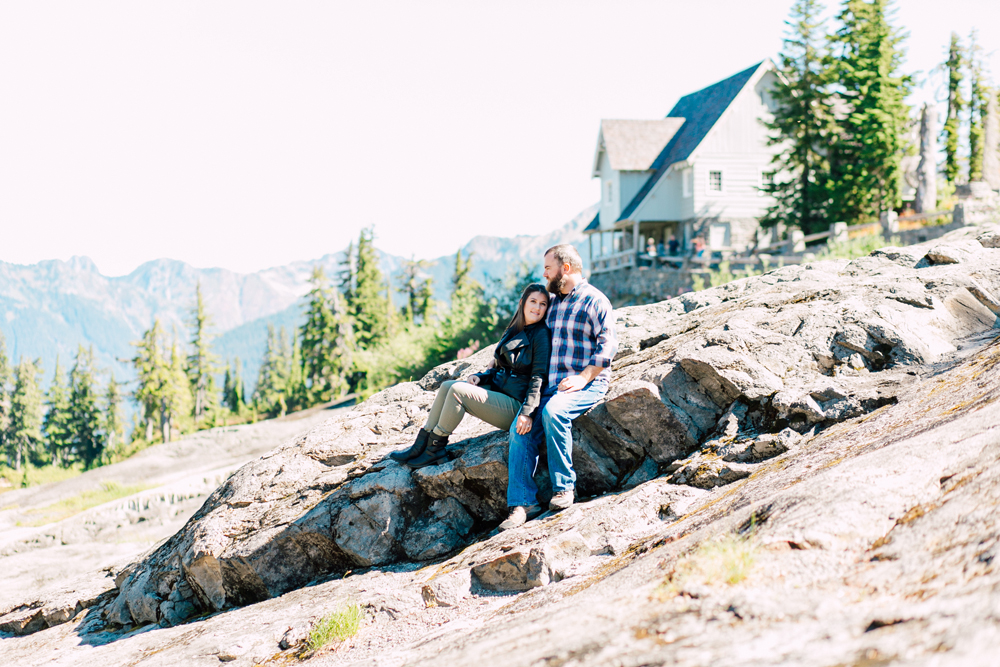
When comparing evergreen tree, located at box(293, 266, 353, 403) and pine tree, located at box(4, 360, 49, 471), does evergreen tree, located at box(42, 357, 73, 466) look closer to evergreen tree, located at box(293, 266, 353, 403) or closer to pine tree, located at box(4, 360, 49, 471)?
pine tree, located at box(4, 360, 49, 471)

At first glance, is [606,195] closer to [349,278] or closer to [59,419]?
[349,278]

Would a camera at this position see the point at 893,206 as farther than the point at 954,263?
Yes

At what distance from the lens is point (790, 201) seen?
29125 millimetres

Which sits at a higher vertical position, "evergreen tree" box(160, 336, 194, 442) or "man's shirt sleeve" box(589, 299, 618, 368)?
"man's shirt sleeve" box(589, 299, 618, 368)

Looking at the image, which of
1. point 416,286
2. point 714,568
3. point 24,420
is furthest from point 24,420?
point 714,568

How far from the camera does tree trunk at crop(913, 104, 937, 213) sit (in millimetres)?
23875

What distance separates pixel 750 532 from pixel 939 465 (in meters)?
1.10

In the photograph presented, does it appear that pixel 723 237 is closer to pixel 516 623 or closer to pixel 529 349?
pixel 529 349

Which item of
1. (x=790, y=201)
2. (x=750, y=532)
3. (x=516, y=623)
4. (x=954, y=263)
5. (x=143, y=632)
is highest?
(x=790, y=201)

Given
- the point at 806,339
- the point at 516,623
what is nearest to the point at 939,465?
the point at 516,623

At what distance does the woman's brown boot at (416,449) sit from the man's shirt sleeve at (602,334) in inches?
73.4

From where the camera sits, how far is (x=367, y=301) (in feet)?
175

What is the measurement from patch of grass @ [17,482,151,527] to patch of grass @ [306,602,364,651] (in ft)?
49.9

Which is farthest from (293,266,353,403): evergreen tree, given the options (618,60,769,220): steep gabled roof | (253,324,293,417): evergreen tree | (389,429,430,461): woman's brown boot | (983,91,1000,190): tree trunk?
(389,429,430,461): woman's brown boot
